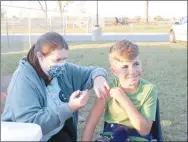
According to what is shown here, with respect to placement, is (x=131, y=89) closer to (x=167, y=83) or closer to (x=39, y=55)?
(x=39, y=55)

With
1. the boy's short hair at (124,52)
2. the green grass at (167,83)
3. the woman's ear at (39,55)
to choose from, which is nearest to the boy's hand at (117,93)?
the boy's short hair at (124,52)

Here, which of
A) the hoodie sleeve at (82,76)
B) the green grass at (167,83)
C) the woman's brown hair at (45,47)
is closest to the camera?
the woman's brown hair at (45,47)

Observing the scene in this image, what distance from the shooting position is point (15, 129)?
41.0 inches

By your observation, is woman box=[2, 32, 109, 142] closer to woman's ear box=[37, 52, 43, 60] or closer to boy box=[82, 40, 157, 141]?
woman's ear box=[37, 52, 43, 60]

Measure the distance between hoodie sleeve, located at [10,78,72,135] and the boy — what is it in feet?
1.20

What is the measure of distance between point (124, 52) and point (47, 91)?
19.4 inches

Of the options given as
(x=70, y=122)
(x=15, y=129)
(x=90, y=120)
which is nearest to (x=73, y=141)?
(x=70, y=122)

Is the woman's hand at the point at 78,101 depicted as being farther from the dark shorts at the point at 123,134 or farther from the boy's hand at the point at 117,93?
the dark shorts at the point at 123,134

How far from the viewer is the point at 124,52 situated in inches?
80.4

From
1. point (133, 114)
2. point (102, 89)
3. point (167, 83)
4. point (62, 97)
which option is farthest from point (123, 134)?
point (167, 83)

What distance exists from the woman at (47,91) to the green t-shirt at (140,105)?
6.4 inches

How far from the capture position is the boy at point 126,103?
203 centimetres

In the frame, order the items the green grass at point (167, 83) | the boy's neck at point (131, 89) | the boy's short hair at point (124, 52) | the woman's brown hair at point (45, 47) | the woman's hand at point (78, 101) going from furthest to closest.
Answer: the green grass at point (167, 83) < the boy's neck at point (131, 89) < the boy's short hair at point (124, 52) < the woman's brown hair at point (45, 47) < the woman's hand at point (78, 101)

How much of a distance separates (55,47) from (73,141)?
0.74 m
